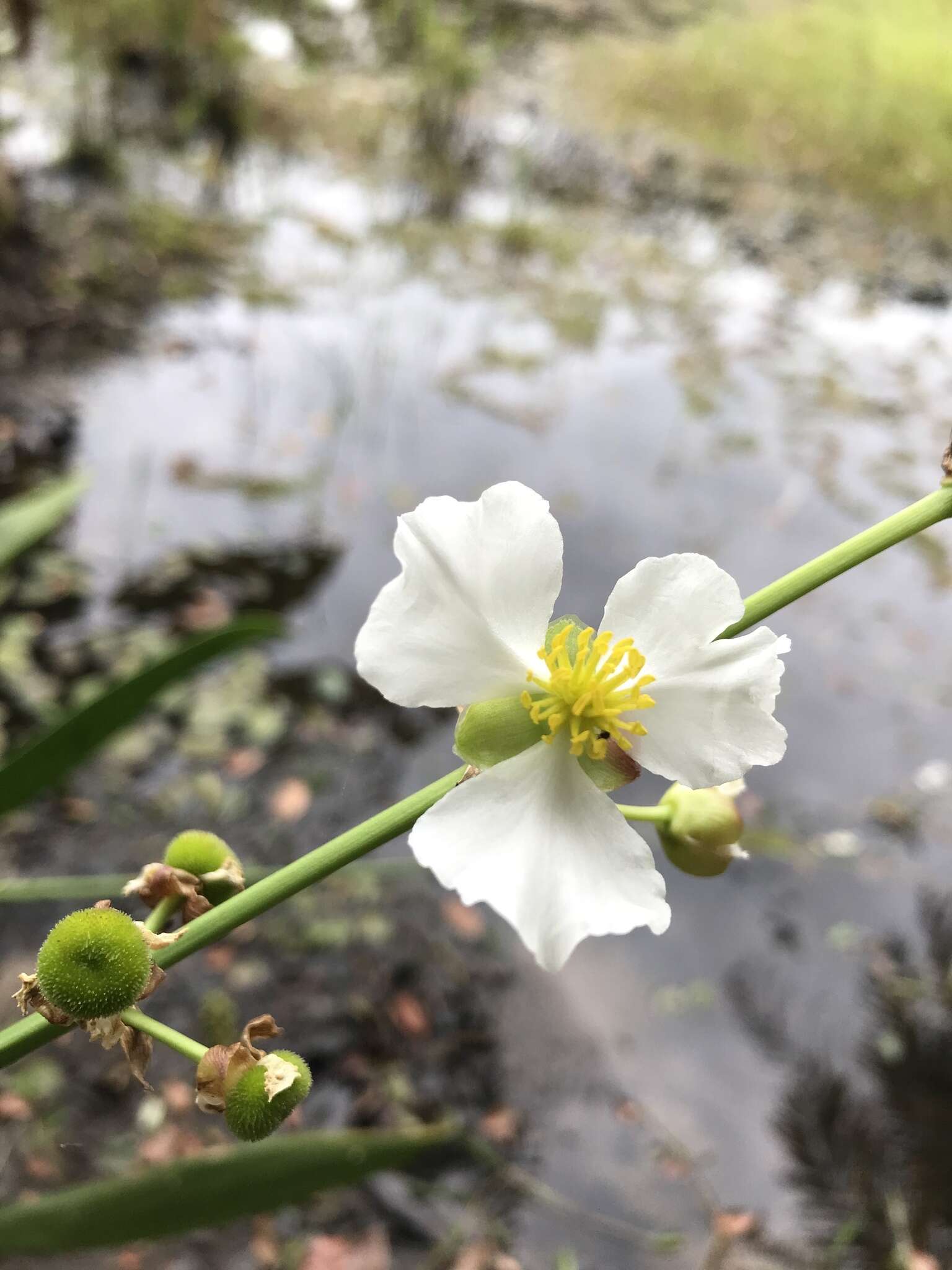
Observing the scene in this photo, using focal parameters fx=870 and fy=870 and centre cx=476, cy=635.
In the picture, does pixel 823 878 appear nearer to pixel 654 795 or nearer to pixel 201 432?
pixel 654 795

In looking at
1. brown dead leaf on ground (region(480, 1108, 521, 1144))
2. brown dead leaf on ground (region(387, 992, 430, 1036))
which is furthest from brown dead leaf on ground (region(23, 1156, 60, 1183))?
brown dead leaf on ground (region(480, 1108, 521, 1144))

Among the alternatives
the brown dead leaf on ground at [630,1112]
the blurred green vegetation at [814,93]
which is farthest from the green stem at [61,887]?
the blurred green vegetation at [814,93]

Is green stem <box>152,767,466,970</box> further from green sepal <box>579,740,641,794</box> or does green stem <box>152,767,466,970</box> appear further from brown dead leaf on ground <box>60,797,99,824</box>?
brown dead leaf on ground <box>60,797,99,824</box>

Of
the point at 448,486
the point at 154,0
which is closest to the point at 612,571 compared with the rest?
the point at 448,486

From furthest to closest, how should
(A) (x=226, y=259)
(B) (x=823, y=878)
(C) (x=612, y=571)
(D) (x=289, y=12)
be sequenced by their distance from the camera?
(D) (x=289, y=12) → (A) (x=226, y=259) → (C) (x=612, y=571) → (B) (x=823, y=878)

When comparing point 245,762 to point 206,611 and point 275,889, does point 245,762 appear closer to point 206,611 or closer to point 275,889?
point 206,611

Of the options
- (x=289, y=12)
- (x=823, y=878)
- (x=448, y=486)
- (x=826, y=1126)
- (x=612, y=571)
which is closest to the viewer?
(x=826, y=1126)

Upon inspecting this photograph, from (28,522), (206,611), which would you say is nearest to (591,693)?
(28,522)

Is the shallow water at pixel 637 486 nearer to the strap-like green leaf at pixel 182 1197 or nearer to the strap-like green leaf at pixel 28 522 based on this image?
the strap-like green leaf at pixel 182 1197
